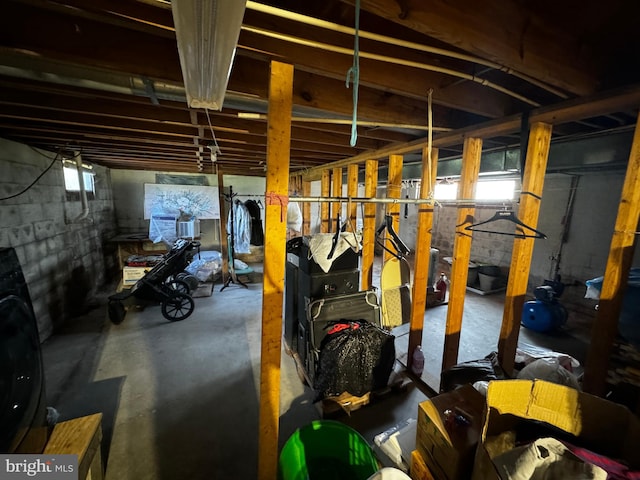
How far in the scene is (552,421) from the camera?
3.12 ft

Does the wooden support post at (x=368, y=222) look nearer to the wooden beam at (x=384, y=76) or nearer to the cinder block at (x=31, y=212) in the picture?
the wooden beam at (x=384, y=76)

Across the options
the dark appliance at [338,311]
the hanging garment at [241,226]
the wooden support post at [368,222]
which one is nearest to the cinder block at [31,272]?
the hanging garment at [241,226]

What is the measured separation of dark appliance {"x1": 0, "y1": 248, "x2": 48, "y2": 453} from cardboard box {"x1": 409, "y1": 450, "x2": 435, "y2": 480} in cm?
170

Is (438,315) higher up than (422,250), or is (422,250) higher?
(422,250)

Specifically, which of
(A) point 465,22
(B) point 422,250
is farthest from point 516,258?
(A) point 465,22

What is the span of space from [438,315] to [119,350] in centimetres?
419

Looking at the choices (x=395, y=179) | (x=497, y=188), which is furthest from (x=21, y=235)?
(x=497, y=188)

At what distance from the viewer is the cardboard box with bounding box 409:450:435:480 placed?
1173 mm

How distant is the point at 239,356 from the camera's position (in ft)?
9.12

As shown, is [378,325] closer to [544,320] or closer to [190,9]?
[190,9]

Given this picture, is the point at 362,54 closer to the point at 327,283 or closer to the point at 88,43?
the point at 88,43

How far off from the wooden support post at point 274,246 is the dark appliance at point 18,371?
97 centimetres

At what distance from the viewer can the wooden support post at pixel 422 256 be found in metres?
2.21

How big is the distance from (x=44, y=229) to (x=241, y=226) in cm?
238
